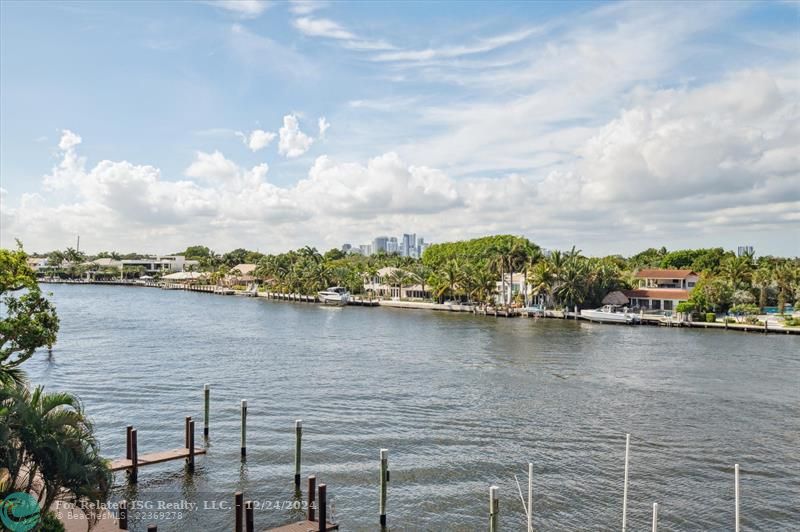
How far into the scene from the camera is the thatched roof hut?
98713 millimetres

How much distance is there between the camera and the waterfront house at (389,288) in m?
132

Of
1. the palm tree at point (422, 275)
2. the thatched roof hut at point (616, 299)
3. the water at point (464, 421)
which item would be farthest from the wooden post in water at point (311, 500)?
the palm tree at point (422, 275)

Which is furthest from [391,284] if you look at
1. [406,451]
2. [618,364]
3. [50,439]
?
[50,439]

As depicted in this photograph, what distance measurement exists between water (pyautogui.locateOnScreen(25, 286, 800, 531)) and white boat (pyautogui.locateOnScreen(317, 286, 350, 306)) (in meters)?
63.5

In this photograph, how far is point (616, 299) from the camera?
99000 millimetres

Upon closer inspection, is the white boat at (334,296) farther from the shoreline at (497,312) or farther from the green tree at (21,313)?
the green tree at (21,313)

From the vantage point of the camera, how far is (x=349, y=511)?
20.5m

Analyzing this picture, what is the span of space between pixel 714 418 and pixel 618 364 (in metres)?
18.1

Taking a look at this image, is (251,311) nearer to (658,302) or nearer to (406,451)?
(658,302)

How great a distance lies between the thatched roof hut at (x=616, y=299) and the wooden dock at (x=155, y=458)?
3391 inches

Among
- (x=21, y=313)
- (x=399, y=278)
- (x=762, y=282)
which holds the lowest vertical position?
(x=21, y=313)

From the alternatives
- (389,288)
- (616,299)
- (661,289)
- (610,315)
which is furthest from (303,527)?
(389,288)

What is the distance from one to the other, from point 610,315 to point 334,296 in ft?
203

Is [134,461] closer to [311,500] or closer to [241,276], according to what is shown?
[311,500]
